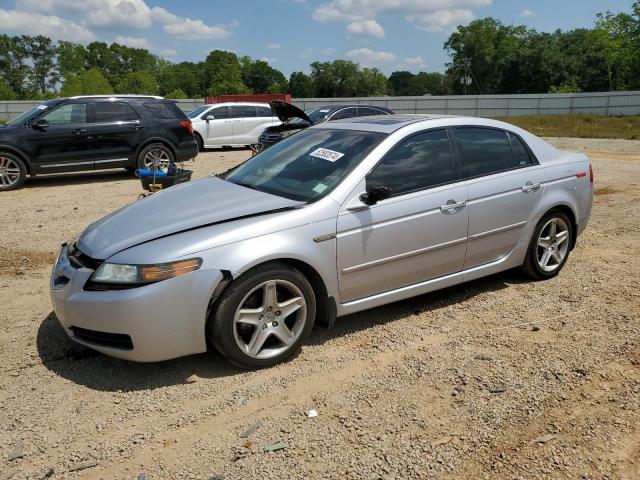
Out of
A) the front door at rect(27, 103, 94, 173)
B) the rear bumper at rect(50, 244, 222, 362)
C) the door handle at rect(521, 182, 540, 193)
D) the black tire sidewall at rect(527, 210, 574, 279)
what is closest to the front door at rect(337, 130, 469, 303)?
the door handle at rect(521, 182, 540, 193)

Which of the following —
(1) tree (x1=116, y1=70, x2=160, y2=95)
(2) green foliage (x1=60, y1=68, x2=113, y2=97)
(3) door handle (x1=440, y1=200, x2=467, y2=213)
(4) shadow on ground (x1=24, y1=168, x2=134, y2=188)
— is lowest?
(4) shadow on ground (x1=24, y1=168, x2=134, y2=188)

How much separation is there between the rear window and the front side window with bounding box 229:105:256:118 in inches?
233

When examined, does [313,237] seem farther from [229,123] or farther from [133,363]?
[229,123]

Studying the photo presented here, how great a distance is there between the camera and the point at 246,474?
2.61 metres

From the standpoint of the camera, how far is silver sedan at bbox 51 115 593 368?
327 centimetres

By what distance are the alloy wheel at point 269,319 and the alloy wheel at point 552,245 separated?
255cm

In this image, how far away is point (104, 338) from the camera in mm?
3352

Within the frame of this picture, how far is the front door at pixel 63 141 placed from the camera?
1038 cm

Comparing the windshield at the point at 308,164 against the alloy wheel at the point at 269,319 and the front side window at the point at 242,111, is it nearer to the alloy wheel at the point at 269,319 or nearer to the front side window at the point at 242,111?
the alloy wheel at the point at 269,319

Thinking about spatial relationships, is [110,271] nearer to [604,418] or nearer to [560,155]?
[604,418]

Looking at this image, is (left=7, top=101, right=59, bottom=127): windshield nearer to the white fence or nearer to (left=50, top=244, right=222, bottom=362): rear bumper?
(left=50, top=244, right=222, bottom=362): rear bumper

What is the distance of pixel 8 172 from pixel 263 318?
8921 mm

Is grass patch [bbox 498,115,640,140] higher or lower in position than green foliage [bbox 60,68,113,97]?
lower

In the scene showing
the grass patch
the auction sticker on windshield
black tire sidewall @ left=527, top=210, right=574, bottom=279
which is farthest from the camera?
the grass patch
